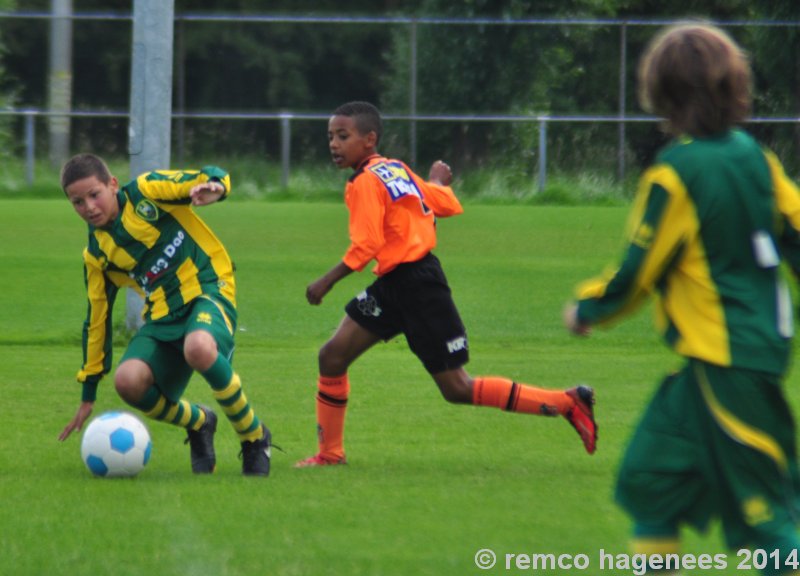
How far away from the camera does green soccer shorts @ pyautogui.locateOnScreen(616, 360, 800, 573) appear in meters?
3.65

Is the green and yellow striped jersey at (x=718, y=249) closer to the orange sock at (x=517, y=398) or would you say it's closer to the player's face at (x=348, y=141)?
the orange sock at (x=517, y=398)

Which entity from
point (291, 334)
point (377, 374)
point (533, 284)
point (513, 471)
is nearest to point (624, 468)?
point (513, 471)

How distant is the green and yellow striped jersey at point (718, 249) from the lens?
3.66 meters

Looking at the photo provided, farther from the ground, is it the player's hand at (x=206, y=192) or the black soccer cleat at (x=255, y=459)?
the player's hand at (x=206, y=192)

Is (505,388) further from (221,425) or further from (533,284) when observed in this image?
(533,284)

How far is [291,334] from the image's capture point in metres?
11.9

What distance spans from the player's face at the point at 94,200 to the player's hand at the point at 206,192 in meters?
0.44

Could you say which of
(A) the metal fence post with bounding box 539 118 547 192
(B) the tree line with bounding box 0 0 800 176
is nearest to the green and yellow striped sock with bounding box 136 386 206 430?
(A) the metal fence post with bounding box 539 118 547 192

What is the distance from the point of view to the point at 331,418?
662 centimetres

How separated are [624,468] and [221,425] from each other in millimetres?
4219

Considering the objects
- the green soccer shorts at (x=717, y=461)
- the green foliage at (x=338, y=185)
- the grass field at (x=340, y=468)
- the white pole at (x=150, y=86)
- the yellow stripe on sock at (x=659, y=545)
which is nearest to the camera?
the green soccer shorts at (x=717, y=461)

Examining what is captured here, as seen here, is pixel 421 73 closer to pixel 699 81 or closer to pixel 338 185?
pixel 338 185

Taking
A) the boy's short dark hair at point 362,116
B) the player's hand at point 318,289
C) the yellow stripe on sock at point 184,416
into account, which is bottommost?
the yellow stripe on sock at point 184,416

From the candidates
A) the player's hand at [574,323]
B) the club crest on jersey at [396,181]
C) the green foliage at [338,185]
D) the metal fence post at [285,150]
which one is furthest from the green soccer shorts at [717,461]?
the metal fence post at [285,150]
